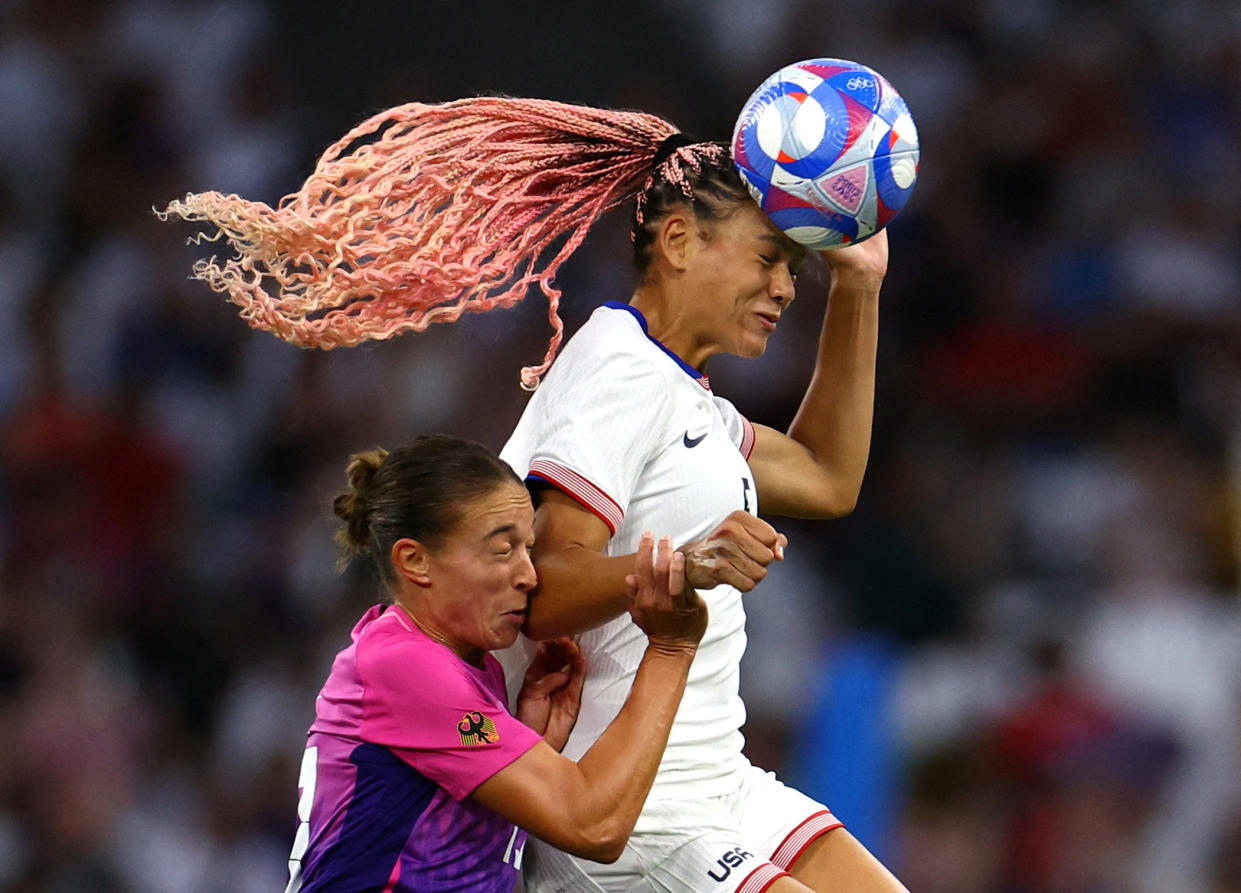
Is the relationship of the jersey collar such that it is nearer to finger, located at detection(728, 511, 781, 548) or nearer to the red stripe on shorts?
finger, located at detection(728, 511, 781, 548)

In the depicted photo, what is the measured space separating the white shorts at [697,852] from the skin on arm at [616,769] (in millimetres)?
176

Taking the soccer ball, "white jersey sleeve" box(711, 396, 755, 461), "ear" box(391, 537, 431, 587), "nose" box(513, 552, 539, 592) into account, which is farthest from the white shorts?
the soccer ball

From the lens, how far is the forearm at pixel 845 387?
3053 mm

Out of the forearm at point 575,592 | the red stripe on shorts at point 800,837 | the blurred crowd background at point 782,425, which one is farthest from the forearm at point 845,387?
the blurred crowd background at point 782,425

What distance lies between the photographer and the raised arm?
3037mm

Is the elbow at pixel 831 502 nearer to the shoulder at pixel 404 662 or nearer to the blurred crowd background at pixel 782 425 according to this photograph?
the shoulder at pixel 404 662

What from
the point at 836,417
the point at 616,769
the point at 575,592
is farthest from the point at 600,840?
the point at 836,417

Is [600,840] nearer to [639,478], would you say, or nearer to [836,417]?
[639,478]

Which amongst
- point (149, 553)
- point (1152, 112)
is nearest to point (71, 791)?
point (149, 553)

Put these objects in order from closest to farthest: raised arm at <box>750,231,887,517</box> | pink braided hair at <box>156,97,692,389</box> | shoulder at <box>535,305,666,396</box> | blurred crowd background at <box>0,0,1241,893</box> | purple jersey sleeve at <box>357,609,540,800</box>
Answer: purple jersey sleeve at <box>357,609,540,800</box>, shoulder at <box>535,305,666,396</box>, pink braided hair at <box>156,97,692,389</box>, raised arm at <box>750,231,887,517</box>, blurred crowd background at <box>0,0,1241,893</box>

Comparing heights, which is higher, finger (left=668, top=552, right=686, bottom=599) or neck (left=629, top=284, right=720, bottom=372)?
neck (left=629, top=284, right=720, bottom=372)

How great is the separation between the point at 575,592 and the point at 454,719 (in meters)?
0.26

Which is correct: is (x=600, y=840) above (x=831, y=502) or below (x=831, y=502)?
below

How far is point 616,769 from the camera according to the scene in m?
2.29
